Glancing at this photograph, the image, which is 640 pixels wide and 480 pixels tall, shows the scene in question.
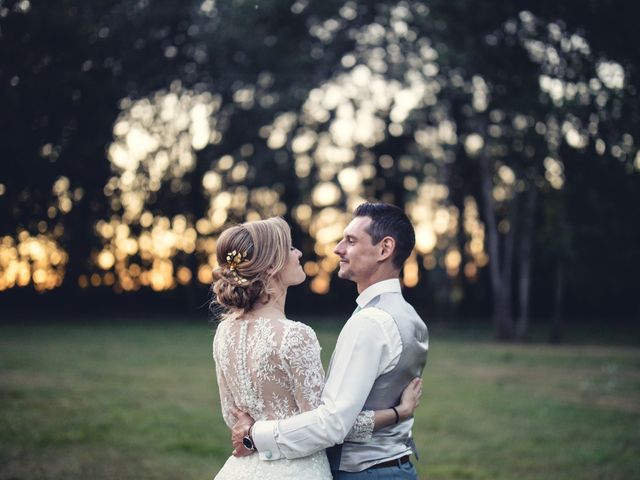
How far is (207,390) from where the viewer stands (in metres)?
13.2

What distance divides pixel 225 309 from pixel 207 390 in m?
10.1

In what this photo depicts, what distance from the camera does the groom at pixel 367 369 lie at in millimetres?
2943

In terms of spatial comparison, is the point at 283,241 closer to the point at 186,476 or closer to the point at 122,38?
the point at 186,476

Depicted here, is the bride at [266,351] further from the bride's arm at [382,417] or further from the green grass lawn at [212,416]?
the green grass lawn at [212,416]

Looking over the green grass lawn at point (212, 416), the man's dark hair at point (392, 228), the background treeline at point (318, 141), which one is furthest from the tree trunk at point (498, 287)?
the man's dark hair at point (392, 228)

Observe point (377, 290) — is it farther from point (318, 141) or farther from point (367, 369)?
point (318, 141)

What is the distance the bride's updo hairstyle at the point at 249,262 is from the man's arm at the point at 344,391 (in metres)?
0.42

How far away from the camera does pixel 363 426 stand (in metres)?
3.05

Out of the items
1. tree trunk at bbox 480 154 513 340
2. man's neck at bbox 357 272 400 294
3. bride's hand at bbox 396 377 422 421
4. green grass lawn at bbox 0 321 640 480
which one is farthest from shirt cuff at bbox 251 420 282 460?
tree trunk at bbox 480 154 513 340

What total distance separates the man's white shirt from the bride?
0.33 feet

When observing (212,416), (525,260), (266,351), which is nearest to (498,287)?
(525,260)

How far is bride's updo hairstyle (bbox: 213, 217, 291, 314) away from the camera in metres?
3.21

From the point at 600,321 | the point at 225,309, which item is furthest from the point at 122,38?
the point at 600,321

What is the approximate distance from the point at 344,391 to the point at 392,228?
72cm
